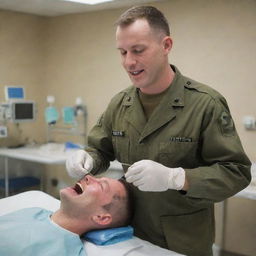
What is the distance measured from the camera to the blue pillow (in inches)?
66.1

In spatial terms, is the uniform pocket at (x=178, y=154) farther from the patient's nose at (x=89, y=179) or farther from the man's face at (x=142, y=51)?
the patient's nose at (x=89, y=179)

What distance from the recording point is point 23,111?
153 inches

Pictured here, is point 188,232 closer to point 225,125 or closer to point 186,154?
point 186,154

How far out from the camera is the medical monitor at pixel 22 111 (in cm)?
380

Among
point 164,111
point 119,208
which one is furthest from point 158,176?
point 119,208

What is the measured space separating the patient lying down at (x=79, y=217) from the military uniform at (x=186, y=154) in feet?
0.32

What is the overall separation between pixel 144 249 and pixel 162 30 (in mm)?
947

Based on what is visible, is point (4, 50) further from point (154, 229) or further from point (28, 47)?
point (154, 229)

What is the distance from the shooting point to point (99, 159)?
5.90 feet

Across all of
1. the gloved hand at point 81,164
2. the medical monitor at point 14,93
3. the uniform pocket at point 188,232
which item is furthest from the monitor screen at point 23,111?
the uniform pocket at point 188,232

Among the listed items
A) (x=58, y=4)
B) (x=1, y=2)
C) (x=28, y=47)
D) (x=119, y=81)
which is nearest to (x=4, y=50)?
(x=28, y=47)

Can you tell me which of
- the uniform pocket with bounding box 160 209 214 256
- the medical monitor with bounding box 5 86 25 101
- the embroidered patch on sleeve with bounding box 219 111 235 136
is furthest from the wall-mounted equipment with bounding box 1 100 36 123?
the embroidered patch on sleeve with bounding box 219 111 235 136

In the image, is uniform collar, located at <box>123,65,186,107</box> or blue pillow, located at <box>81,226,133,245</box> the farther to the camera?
blue pillow, located at <box>81,226,133,245</box>

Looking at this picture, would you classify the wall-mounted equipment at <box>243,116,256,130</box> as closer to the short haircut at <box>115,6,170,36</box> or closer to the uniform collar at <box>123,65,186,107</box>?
the uniform collar at <box>123,65,186,107</box>
